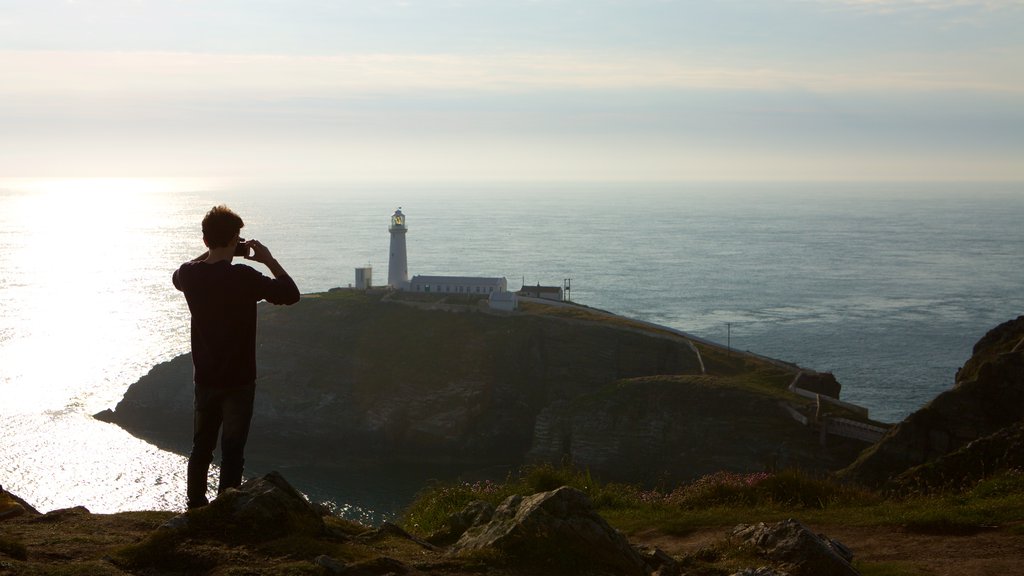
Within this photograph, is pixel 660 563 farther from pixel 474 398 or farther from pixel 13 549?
pixel 474 398

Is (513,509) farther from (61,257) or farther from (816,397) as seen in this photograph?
(61,257)

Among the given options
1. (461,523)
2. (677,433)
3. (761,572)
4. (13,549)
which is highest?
(13,549)

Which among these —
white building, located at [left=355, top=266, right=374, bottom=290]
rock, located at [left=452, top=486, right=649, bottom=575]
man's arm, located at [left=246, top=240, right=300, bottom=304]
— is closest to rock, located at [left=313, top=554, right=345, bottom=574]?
rock, located at [left=452, top=486, right=649, bottom=575]

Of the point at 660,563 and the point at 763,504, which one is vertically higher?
the point at 660,563

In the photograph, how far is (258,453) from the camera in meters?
64.0

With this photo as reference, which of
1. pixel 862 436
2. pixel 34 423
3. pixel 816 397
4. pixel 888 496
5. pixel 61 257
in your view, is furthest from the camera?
pixel 61 257

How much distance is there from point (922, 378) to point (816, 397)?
25263 millimetres

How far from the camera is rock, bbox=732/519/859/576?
937 cm

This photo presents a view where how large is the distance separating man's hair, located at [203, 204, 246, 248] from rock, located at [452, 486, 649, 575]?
3.26 m

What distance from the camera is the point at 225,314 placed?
853cm

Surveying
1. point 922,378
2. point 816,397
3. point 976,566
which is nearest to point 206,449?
point 976,566

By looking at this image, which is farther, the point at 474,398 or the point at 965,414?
the point at 474,398

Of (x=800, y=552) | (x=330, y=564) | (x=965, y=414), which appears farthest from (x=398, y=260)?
(x=330, y=564)

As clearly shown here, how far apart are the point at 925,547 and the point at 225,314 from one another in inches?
308
